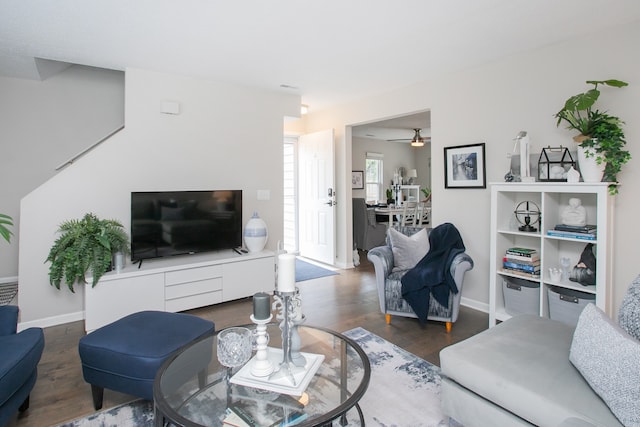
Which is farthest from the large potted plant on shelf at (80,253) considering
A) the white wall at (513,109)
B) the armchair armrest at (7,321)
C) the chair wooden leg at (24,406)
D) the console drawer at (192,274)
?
the white wall at (513,109)

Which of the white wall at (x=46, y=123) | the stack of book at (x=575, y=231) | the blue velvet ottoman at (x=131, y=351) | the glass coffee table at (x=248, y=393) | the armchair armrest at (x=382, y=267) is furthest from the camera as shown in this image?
the white wall at (x=46, y=123)

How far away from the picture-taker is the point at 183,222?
3.62m

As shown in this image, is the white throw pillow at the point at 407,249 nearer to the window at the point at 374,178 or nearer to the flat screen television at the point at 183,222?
the flat screen television at the point at 183,222

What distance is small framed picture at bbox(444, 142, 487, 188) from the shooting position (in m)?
3.50

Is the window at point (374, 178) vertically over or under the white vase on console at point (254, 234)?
over

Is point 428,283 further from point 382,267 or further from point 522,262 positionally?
point 522,262

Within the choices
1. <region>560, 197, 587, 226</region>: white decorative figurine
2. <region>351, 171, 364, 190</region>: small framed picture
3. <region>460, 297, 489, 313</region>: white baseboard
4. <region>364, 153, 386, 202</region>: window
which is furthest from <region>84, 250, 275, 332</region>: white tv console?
<region>364, 153, 386, 202</region>: window

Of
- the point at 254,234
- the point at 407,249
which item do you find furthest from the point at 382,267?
the point at 254,234

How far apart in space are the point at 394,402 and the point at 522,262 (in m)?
1.64

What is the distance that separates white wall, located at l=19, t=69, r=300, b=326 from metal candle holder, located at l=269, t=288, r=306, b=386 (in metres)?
2.71

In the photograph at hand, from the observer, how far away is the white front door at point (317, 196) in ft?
17.5

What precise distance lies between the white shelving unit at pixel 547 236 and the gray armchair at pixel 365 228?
10.6 ft

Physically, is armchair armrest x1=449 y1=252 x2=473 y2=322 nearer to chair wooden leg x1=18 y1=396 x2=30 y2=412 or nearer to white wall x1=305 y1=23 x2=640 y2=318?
white wall x1=305 y1=23 x2=640 y2=318

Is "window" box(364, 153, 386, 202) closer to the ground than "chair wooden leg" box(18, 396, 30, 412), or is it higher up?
higher up
